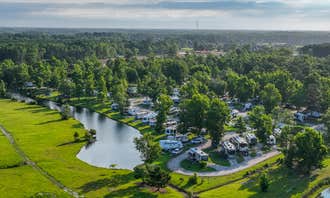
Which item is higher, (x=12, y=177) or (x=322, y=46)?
(x=322, y=46)

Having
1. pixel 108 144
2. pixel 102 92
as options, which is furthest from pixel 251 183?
pixel 102 92

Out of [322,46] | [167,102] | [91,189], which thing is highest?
[322,46]

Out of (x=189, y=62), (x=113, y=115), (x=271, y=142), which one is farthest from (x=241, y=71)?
(x=271, y=142)

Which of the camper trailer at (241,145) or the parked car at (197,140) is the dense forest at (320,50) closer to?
the parked car at (197,140)

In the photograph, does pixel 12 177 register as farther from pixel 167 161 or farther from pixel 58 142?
pixel 167 161

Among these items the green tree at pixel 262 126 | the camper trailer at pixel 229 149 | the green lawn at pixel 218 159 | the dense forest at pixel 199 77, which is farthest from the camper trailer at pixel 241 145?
the dense forest at pixel 199 77

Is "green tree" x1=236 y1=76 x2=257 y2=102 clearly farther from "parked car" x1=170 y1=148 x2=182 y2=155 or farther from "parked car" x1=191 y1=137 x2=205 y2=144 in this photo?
"parked car" x1=170 y1=148 x2=182 y2=155

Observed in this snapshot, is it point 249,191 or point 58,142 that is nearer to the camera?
point 249,191

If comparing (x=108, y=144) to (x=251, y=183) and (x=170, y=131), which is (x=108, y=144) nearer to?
(x=170, y=131)
